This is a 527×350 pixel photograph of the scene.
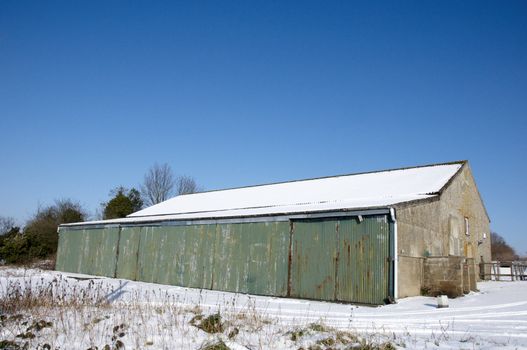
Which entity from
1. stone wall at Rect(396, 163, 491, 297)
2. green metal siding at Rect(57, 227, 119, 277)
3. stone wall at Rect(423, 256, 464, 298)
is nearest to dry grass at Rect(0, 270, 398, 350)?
stone wall at Rect(396, 163, 491, 297)

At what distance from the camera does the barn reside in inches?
573

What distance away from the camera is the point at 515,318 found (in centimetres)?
1006

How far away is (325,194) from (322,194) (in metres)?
0.23

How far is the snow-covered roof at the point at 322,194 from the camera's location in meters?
19.1

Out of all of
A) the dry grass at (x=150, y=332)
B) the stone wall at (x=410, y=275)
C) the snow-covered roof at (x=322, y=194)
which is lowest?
the dry grass at (x=150, y=332)

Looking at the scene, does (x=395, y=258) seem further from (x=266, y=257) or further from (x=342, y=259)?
(x=266, y=257)

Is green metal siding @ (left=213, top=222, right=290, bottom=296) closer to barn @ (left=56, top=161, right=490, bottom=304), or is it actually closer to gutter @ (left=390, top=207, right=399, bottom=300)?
barn @ (left=56, top=161, right=490, bottom=304)

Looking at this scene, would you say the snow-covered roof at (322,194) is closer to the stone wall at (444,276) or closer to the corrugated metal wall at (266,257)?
the corrugated metal wall at (266,257)

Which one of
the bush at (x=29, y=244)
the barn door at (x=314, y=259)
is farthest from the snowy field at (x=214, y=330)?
the bush at (x=29, y=244)

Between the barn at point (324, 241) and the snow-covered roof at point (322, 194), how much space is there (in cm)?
9

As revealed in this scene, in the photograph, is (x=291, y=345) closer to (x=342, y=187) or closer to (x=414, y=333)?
(x=414, y=333)

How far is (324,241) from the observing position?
15.5 metres

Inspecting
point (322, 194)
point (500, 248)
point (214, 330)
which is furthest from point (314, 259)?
point (500, 248)

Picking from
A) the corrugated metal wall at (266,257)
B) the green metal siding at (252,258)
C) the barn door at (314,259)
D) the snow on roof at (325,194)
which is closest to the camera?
the corrugated metal wall at (266,257)
